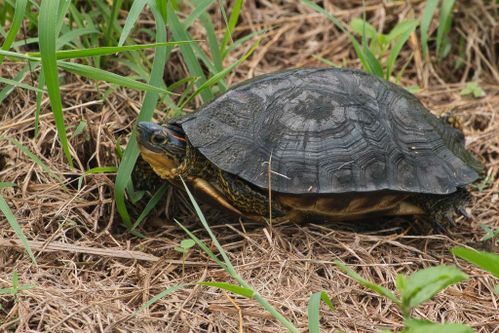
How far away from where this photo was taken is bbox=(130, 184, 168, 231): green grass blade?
11.1ft

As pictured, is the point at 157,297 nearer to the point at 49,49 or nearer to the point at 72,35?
the point at 49,49

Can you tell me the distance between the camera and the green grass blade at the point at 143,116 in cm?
326

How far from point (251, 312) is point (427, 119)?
1570 mm

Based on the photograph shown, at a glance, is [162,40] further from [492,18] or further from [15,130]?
[492,18]

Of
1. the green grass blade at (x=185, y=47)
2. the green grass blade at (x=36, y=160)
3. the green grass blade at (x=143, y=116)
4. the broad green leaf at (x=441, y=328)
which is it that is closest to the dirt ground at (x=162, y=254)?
the green grass blade at (x=36, y=160)

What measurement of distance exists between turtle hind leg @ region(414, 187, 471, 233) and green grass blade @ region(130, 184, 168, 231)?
1269 millimetres

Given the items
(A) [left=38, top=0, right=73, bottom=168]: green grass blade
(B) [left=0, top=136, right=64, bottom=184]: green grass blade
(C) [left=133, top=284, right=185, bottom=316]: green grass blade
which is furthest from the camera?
(B) [left=0, top=136, right=64, bottom=184]: green grass blade

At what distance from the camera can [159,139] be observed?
3.36 meters

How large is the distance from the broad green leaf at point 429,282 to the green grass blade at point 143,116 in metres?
1.55

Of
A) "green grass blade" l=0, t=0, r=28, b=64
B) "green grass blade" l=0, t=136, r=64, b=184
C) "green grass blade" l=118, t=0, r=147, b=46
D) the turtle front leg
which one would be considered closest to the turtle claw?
the turtle front leg

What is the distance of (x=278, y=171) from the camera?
3.34 meters

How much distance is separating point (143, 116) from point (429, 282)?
1696mm

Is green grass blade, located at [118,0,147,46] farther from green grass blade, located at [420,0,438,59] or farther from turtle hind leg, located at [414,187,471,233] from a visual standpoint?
green grass blade, located at [420,0,438,59]

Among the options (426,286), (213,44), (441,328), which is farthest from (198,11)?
(441,328)
